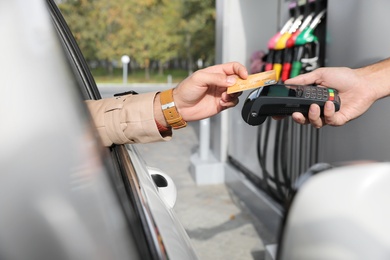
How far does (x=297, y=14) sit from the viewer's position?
3.36 m

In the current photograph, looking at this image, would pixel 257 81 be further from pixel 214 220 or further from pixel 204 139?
pixel 204 139

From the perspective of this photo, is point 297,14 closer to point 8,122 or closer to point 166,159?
point 8,122

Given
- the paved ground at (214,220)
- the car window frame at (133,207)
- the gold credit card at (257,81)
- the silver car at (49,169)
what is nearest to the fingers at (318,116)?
the gold credit card at (257,81)

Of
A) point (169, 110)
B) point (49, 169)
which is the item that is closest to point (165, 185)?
point (169, 110)

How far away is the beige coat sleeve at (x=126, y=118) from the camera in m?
1.31

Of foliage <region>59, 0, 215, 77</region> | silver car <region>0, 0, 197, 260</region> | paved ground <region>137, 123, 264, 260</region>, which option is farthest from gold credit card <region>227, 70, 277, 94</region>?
foliage <region>59, 0, 215, 77</region>

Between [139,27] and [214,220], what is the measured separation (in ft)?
78.8

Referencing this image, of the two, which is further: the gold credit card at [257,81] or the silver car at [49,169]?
the gold credit card at [257,81]

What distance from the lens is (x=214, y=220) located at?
3910 mm

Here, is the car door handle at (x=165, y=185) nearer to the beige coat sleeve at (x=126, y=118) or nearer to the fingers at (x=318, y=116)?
the beige coat sleeve at (x=126, y=118)

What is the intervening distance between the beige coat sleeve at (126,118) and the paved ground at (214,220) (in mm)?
1099

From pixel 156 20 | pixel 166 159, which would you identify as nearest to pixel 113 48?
pixel 156 20

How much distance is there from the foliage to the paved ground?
20.6 metres

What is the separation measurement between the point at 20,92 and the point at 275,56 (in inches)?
110
